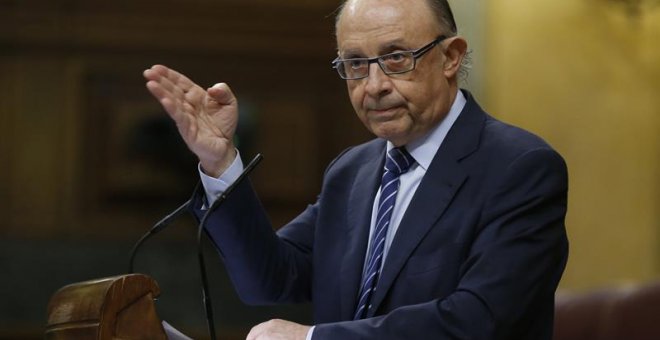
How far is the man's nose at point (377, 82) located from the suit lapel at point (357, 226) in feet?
0.79

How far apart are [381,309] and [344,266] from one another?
0.18 metres

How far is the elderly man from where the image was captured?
2363 millimetres

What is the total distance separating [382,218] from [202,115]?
416 mm

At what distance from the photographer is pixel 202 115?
2.58 m

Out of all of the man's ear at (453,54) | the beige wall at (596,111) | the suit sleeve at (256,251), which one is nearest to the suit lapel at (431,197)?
the man's ear at (453,54)

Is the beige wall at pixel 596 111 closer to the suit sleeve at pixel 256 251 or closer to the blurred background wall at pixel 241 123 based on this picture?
the blurred background wall at pixel 241 123

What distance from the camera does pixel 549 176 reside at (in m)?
2.48

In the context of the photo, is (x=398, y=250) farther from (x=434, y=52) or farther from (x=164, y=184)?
(x=164, y=184)

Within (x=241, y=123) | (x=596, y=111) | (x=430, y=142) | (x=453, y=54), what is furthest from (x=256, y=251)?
(x=596, y=111)

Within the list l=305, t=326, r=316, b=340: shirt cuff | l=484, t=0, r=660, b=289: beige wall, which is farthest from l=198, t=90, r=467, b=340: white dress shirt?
l=484, t=0, r=660, b=289: beige wall

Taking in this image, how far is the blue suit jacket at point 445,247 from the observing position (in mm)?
2346

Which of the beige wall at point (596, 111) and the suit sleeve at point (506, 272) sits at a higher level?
the suit sleeve at point (506, 272)

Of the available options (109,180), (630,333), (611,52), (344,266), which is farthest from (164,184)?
(344,266)

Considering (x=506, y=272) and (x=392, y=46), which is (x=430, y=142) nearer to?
(x=392, y=46)
